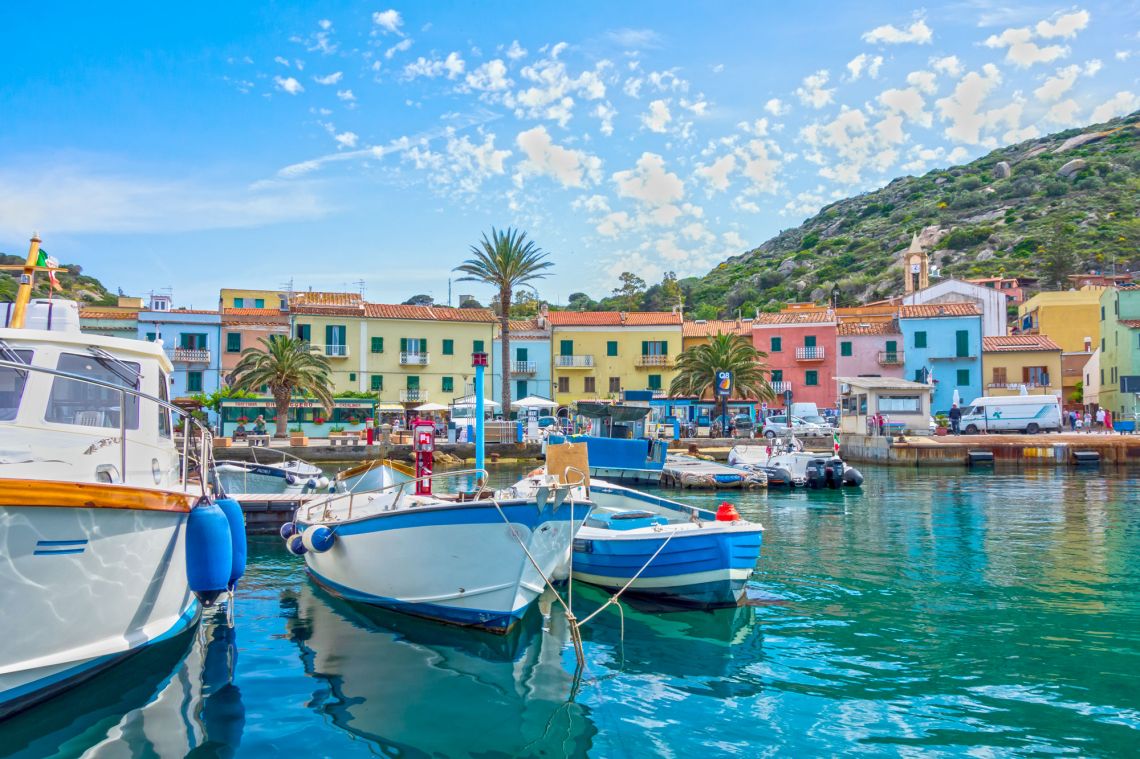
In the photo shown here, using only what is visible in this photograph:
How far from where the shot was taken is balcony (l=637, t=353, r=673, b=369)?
54.7 metres

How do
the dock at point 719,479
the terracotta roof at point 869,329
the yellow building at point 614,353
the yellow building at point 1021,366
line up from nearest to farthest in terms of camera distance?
the dock at point 719,479 < the yellow building at point 1021,366 < the terracotta roof at point 869,329 < the yellow building at point 614,353

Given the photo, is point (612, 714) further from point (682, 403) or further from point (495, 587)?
point (682, 403)

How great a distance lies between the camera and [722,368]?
46312 mm

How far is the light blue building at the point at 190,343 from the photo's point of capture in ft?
158

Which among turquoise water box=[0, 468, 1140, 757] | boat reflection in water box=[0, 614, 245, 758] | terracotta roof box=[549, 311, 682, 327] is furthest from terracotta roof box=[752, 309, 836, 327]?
boat reflection in water box=[0, 614, 245, 758]

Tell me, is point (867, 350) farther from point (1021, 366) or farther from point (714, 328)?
point (714, 328)

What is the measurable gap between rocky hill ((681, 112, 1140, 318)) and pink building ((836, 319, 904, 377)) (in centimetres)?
3034

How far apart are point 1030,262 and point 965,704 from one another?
91677mm

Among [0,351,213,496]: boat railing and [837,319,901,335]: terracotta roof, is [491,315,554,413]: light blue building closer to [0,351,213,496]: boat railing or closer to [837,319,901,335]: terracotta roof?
[837,319,901,335]: terracotta roof

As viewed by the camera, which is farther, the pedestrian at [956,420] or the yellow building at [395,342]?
the yellow building at [395,342]

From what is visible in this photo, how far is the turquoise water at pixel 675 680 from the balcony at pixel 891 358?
136 ft

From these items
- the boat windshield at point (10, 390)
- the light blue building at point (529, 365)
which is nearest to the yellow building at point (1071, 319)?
the light blue building at point (529, 365)

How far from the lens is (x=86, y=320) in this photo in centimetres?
4762

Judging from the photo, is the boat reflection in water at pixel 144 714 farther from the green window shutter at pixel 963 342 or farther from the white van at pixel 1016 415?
the green window shutter at pixel 963 342
